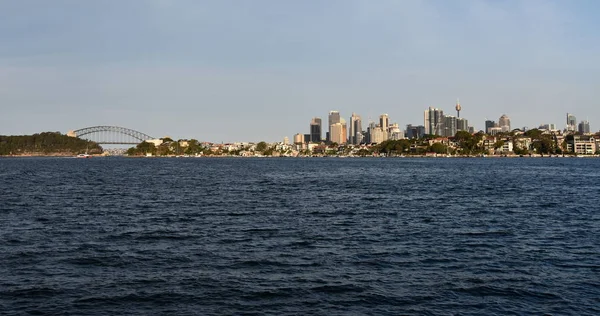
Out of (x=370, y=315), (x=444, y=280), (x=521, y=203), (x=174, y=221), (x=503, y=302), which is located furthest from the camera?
(x=521, y=203)

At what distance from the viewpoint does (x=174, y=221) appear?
110ft

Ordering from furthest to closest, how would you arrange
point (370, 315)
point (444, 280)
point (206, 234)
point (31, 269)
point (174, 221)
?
1. point (174, 221)
2. point (206, 234)
3. point (31, 269)
4. point (444, 280)
5. point (370, 315)

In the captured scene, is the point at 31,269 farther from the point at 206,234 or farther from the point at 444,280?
the point at 444,280

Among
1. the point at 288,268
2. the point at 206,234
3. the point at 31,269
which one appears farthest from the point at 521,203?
the point at 31,269

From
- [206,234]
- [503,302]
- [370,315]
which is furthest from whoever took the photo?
[206,234]

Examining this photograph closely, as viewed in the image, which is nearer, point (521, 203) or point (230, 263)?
point (230, 263)

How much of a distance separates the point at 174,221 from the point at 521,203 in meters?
27.0

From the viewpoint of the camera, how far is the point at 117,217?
35.4m

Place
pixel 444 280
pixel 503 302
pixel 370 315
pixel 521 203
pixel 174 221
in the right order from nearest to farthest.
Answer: pixel 370 315
pixel 503 302
pixel 444 280
pixel 174 221
pixel 521 203

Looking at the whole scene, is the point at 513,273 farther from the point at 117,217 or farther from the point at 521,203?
the point at 521,203

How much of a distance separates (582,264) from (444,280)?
248 inches

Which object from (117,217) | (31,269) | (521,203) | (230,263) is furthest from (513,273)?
(521,203)

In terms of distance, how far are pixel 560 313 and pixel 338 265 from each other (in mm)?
7844

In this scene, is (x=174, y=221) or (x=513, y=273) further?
(x=174, y=221)
